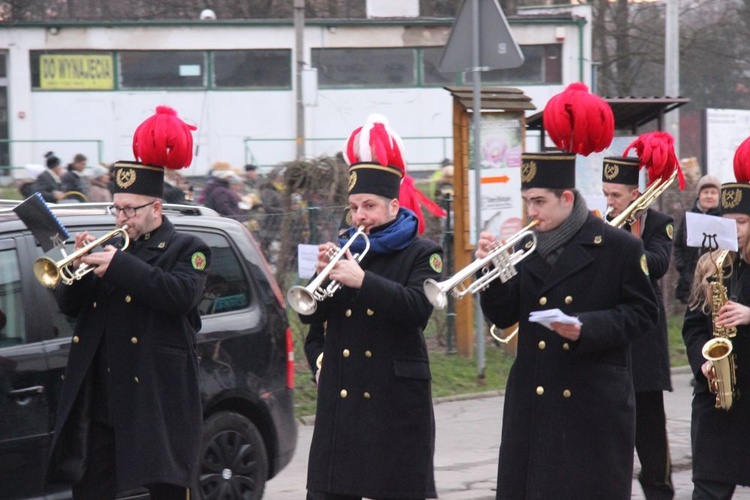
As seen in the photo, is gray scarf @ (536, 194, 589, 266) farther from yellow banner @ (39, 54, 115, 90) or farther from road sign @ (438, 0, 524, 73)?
yellow banner @ (39, 54, 115, 90)

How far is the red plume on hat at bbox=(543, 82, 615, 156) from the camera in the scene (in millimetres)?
4879

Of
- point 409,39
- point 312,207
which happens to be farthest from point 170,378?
point 409,39

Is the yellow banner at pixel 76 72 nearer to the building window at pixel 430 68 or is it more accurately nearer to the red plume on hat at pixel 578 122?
the building window at pixel 430 68

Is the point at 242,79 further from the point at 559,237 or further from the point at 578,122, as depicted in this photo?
the point at 559,237

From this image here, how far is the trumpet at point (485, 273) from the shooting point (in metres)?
4.52

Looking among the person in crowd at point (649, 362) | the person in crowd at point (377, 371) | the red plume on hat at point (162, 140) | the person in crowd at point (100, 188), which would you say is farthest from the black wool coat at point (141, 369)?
the person in crowd at point (100, 188)

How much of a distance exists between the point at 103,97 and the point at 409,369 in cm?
2580

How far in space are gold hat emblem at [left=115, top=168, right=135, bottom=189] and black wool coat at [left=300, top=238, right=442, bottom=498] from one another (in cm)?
100

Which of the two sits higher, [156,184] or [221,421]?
[156,184]

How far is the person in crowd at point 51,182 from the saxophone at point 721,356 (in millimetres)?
9401

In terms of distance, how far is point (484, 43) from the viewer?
9.80 metres

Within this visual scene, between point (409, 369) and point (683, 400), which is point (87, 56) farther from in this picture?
point (409, 369)

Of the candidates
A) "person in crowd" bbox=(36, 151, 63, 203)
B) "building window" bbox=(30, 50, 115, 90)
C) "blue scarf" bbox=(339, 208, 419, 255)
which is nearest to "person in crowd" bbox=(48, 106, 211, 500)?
"blue scarf" bbox=(339, 208, 419, 255)

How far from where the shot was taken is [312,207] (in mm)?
11250
